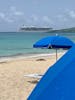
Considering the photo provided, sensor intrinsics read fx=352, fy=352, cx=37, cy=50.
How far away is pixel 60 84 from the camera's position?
8.44 ft

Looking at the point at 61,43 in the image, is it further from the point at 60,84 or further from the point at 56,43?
the point at 60,84

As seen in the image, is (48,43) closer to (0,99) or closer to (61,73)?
(0,99)

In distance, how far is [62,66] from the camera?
Result: 9.02 feet

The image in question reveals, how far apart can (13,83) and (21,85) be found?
18.2 inches

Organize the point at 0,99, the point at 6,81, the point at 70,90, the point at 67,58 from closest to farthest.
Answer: the point at 70,90 < the point at 67,58 < the point at 0,99 < the point at 6,81

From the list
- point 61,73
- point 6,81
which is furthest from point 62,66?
point 6,81

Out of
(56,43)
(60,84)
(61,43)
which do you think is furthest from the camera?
(56,43)

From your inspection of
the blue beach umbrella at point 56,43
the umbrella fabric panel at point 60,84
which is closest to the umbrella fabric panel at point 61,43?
the blue beach umbrella at point 56,43

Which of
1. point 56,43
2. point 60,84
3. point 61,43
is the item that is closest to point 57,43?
point 56,43

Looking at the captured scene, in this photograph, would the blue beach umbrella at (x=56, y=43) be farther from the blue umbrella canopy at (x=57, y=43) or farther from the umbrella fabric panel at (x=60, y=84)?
the umbrella fabric panel at (x=60, y=84)

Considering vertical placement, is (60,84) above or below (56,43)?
above

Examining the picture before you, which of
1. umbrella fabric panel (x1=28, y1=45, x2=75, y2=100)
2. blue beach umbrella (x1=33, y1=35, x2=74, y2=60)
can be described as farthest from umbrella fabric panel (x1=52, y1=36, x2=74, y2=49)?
umbrella fabric panel (x1=28, y1=45, x2=75, y2=100)

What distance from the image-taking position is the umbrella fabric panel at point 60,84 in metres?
2.50

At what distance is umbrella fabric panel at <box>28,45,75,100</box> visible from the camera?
8.20 ft
